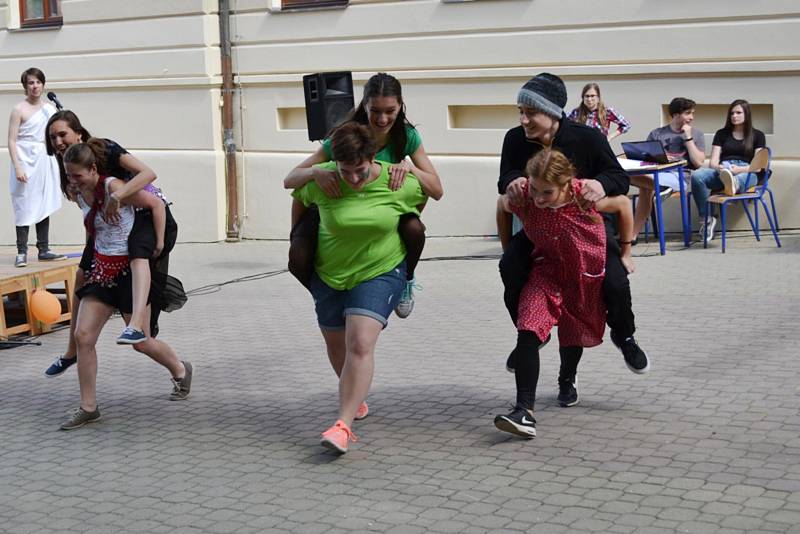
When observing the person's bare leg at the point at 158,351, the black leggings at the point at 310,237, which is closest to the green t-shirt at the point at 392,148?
the black leggings at the point at 310,237

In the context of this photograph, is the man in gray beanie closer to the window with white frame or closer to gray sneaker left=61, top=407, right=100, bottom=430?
gray sneaker left=61, top=407, right=100, bottom=430

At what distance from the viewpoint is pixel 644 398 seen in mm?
6754

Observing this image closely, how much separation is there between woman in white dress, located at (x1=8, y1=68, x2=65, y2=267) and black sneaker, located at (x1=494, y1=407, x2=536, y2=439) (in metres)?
6.79

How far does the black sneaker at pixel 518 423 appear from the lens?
5.86m

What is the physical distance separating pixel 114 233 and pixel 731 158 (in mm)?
7389

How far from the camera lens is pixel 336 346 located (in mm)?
6328

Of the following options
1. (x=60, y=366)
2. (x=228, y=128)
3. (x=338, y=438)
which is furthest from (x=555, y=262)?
(x=228, y=128)

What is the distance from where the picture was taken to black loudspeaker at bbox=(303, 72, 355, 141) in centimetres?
1209

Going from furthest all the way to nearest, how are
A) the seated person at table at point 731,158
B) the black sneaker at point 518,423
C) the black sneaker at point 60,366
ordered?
the seated person at table at point 731,158
the black sneaker at point 60,366
the black sneaker at point 518,423

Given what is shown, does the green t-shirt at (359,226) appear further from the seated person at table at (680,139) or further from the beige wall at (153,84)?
the beige wall at (153,84)

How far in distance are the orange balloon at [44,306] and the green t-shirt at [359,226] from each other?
13.4ft

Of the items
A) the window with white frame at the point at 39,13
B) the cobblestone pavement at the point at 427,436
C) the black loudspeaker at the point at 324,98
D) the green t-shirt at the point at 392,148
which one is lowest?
the cobblestone pavement at the point at 427,436

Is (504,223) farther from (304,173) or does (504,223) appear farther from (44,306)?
(44,306)

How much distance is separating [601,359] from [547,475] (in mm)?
2436
